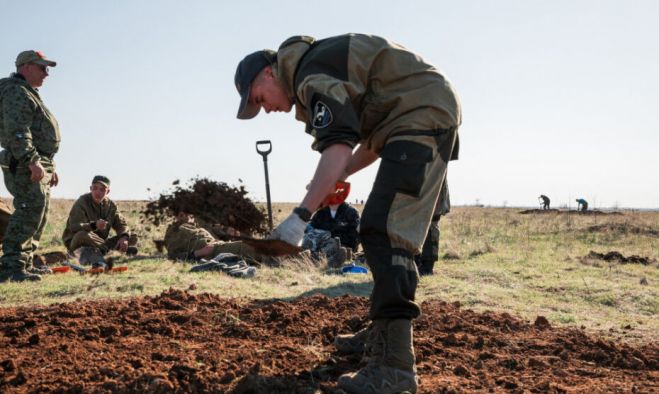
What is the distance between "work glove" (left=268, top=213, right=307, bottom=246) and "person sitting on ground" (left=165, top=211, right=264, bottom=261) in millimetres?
6029

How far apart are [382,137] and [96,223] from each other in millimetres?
7892

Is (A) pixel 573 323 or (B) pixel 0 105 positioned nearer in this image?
(A) pixel 573 323

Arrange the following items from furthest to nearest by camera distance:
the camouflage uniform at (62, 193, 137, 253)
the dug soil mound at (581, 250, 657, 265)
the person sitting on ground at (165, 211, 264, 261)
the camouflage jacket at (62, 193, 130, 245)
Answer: the dug soil mound at (581, 250, 657, 265) < the camouflage jacket at (62, 193, 130, 245) < the camouflage uniform at (62, 193, 137, 253) < the person sitting on ground at (165, 211, 264, 261)

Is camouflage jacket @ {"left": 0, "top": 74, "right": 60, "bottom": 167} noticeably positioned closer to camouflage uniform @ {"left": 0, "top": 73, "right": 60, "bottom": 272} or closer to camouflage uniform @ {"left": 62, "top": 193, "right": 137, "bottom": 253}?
camouflage uniform @ {"left": 0, "top": 73, "right": 60, "bottom": 272}

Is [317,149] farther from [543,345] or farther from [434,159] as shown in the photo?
[543,345]

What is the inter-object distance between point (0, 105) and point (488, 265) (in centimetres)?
751

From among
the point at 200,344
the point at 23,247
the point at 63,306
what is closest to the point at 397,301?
the point at 200,344

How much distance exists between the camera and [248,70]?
10.0 feet

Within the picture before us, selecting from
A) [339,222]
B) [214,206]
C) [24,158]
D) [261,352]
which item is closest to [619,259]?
[339,222]

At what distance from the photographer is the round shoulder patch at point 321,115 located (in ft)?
8.63

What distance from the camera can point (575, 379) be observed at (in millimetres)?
3262

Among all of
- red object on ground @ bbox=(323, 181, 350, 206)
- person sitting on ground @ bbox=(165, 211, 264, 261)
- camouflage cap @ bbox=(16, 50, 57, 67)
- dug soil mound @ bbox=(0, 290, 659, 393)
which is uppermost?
camouflage cap @ bbox=(16, 50, 57, 67)

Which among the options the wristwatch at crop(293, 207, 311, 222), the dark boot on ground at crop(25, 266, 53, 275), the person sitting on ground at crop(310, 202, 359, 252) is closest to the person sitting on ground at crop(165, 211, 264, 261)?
the person sitting on ground at crop(310, 202, 359, 252)

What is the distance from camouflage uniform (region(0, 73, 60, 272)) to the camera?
22.5ft
